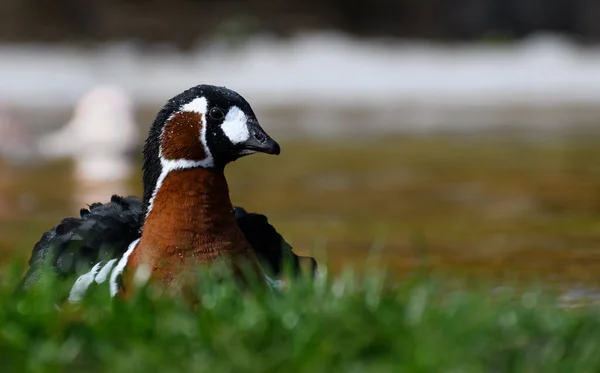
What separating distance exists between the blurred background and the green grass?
1.74ft

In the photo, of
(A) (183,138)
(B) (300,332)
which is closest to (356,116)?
(A) (183,138)

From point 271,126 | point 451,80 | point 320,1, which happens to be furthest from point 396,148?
point 320,1

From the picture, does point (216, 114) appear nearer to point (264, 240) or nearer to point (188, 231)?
point (188, 231)

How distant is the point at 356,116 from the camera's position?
1844 cm

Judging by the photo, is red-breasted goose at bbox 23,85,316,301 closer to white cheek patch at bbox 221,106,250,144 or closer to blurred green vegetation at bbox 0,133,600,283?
white cheek patch at bbox 221,106,250,144

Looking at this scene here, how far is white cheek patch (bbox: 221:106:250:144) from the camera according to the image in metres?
5.31

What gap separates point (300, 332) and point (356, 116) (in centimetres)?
1434

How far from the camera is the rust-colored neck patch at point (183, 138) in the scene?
5305 millimetres

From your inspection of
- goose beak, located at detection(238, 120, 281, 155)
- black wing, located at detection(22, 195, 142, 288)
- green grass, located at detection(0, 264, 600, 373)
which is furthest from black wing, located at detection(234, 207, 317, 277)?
green grass, located at detection(0, 264, 600, 373)

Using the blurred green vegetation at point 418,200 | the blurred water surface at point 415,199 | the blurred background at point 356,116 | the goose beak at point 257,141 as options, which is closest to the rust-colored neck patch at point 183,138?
the goose beak at point 257,141

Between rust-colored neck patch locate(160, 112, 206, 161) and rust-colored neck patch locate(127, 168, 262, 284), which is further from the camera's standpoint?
rust-colored neck patch locate(160, 112, 206, 161)

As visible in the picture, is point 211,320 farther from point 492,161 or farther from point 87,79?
point 87,79

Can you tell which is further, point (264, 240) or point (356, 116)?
point (356, 116)

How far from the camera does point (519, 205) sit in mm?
10070
